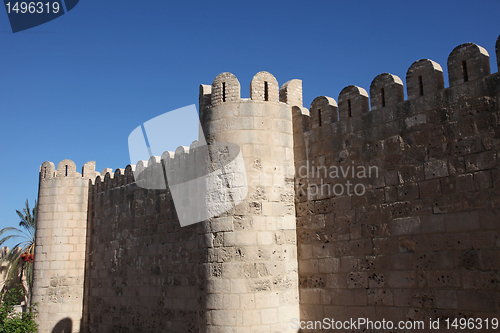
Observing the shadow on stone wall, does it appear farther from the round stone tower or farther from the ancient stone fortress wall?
the ancient stone fortress wall

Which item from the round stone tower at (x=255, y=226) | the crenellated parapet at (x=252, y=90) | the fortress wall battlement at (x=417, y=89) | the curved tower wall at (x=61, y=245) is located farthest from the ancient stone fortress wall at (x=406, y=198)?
the curved tower wall at (x=61, y=245)

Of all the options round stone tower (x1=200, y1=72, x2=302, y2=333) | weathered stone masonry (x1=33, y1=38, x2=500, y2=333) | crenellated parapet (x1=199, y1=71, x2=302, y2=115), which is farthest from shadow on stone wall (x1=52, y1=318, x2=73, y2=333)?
crenellated parapet (x1=199, y1=71, x2=302, y2=115)

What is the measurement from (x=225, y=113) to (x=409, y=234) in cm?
309

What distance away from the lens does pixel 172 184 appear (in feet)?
31.3

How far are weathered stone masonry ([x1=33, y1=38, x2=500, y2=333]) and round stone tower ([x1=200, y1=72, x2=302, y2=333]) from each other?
16mm

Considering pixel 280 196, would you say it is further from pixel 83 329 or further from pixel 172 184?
pixel 83 329

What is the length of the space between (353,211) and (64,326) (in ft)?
28.8

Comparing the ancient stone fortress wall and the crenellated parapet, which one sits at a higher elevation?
the crenellated parapet

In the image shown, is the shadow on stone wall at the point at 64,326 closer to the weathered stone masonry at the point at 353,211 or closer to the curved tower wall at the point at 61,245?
the curved tower wall at the point at 61,245

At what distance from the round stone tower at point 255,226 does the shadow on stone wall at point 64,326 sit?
265 inches

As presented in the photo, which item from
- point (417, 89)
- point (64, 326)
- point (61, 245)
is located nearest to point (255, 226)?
point (417, 89)

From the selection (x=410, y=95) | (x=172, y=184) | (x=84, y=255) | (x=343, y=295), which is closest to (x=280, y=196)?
(x=343, y=295)

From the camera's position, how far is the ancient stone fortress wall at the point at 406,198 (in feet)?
17.5

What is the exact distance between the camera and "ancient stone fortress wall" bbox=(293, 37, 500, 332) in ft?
17.5
